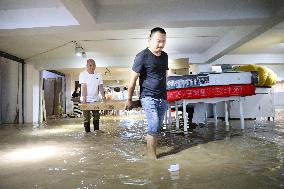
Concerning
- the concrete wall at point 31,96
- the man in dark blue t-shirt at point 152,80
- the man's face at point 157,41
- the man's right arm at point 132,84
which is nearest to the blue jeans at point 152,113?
the man in dark blue t-shirt at point 152,80

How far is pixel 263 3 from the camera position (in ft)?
22.2

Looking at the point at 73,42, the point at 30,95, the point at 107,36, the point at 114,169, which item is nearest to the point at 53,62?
the point at 30,95

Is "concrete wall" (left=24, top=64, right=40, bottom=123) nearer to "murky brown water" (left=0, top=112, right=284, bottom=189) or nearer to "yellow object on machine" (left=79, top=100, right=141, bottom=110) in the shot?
"murky brown water" (left=0, top=112, right=284, bottom=189)

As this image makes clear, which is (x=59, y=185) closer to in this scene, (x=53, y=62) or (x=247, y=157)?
(x=247, y=157)

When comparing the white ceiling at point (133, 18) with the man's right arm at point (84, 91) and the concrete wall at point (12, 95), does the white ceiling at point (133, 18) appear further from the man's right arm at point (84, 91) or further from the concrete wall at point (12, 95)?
the concrete wall at point (12, 95)

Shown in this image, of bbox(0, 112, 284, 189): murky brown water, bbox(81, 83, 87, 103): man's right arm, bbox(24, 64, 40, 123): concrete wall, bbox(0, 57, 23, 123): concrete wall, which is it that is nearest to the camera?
bbox(0, 112, 284, 189): murky brown water

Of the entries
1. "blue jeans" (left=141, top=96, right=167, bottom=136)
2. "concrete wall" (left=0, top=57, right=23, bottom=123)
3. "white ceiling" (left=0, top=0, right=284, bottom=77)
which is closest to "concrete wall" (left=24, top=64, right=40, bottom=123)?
"concrete wall" (left=0, top=57, right=23, bottom=123)

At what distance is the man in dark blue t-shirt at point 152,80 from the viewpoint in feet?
11.0

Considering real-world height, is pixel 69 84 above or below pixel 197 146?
above

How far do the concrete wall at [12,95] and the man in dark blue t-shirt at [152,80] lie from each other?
38.8ft

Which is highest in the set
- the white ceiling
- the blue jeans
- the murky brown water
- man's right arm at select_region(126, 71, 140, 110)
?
the white ceiling

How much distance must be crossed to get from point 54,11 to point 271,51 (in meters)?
11.6

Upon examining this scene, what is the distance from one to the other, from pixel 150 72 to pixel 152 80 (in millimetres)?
102

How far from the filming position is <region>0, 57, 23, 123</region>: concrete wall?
13.6 m
